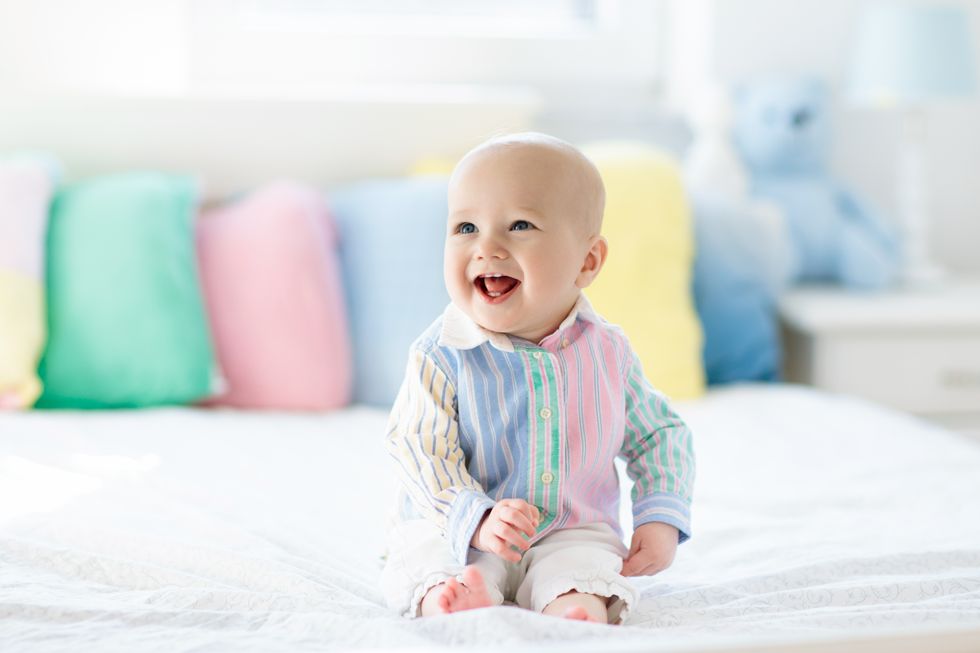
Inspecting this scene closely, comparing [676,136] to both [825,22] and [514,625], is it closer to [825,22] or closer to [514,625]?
[825,22]

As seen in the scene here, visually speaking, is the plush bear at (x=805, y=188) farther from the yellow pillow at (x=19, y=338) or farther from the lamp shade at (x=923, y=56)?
the yellow pillow at (x=19, y=338)

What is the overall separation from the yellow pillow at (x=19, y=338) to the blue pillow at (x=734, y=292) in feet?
3.60

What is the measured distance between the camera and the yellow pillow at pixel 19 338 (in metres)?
1.70

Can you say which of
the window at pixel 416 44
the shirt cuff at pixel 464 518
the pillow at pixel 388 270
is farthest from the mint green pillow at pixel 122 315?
the shirt cuff at pixel 464 518

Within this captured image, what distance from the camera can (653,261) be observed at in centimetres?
187

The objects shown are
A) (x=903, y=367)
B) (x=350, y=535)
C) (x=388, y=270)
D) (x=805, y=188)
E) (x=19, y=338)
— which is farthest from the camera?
(x=805, y=188)

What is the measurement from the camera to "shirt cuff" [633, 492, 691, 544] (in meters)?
1.00

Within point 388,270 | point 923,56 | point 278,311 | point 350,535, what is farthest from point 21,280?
point 923,56

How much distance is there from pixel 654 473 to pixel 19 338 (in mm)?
1106

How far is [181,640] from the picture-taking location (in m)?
0.85

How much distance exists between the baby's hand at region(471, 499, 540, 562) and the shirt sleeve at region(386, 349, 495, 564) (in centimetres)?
2

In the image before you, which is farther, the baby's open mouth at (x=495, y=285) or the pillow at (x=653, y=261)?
the pillow at (x=653, y=261)

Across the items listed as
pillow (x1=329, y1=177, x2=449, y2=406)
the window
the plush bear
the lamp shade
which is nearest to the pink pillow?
pillow (x1=329, y1=177, x2=449, y2=406)

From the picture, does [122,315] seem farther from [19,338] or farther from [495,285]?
[495,285]
